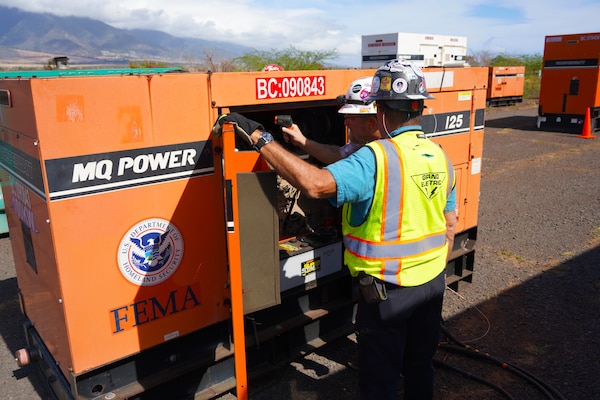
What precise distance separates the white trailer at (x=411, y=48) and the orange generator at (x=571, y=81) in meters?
3.30

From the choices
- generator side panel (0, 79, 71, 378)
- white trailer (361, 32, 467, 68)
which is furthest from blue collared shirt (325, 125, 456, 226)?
white trailer (361, 32, 467, 68)

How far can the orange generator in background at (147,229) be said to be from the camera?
8.09 feet

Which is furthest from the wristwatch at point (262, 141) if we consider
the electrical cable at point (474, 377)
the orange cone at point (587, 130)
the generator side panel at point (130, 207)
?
the orange cone at point (587, 130)

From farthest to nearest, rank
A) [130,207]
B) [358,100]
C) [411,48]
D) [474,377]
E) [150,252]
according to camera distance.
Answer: [411,48]
[474,377]
[358,100]
[150,252]
[130,207]

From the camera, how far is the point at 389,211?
241 cm

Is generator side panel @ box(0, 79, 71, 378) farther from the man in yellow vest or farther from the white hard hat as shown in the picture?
the white hard hat

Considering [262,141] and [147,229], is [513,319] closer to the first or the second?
[262,141]

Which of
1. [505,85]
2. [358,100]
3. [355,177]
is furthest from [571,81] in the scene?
[355,177]

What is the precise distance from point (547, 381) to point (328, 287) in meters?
1.79

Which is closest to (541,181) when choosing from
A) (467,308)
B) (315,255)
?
(467,308)

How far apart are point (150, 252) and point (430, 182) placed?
1.62 metres

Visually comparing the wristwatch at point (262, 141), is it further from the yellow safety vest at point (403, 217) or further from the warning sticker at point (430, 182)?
the warning sticker at point (430, 182)

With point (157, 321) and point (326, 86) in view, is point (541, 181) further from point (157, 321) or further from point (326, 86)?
point (157, 321)

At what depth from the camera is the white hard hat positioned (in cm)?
330
